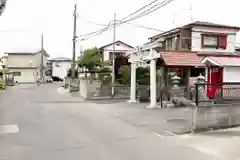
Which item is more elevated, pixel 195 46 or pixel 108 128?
pixel 195 46

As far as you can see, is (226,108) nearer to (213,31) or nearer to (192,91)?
(192,91)

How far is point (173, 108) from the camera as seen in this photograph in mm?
15594

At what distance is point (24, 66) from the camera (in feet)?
203

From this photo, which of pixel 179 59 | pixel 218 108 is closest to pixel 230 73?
pixel 179 59

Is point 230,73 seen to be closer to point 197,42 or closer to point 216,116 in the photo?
point 216,116

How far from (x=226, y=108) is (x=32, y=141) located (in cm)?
613

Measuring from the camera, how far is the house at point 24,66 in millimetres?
60875

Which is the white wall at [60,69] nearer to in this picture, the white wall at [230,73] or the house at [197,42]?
the house at [197,42]

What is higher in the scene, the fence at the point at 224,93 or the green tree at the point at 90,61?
the green tree at the point at 90,61

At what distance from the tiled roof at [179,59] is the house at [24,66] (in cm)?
4615

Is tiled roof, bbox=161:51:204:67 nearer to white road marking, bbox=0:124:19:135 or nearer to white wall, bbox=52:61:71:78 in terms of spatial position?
white road marking, bbox=0:124:19:135

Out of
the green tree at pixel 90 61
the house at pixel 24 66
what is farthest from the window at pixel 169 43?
the house at pixel 24 66

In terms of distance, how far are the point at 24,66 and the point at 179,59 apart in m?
50.0

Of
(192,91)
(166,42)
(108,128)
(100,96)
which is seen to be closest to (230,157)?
(108,128)
